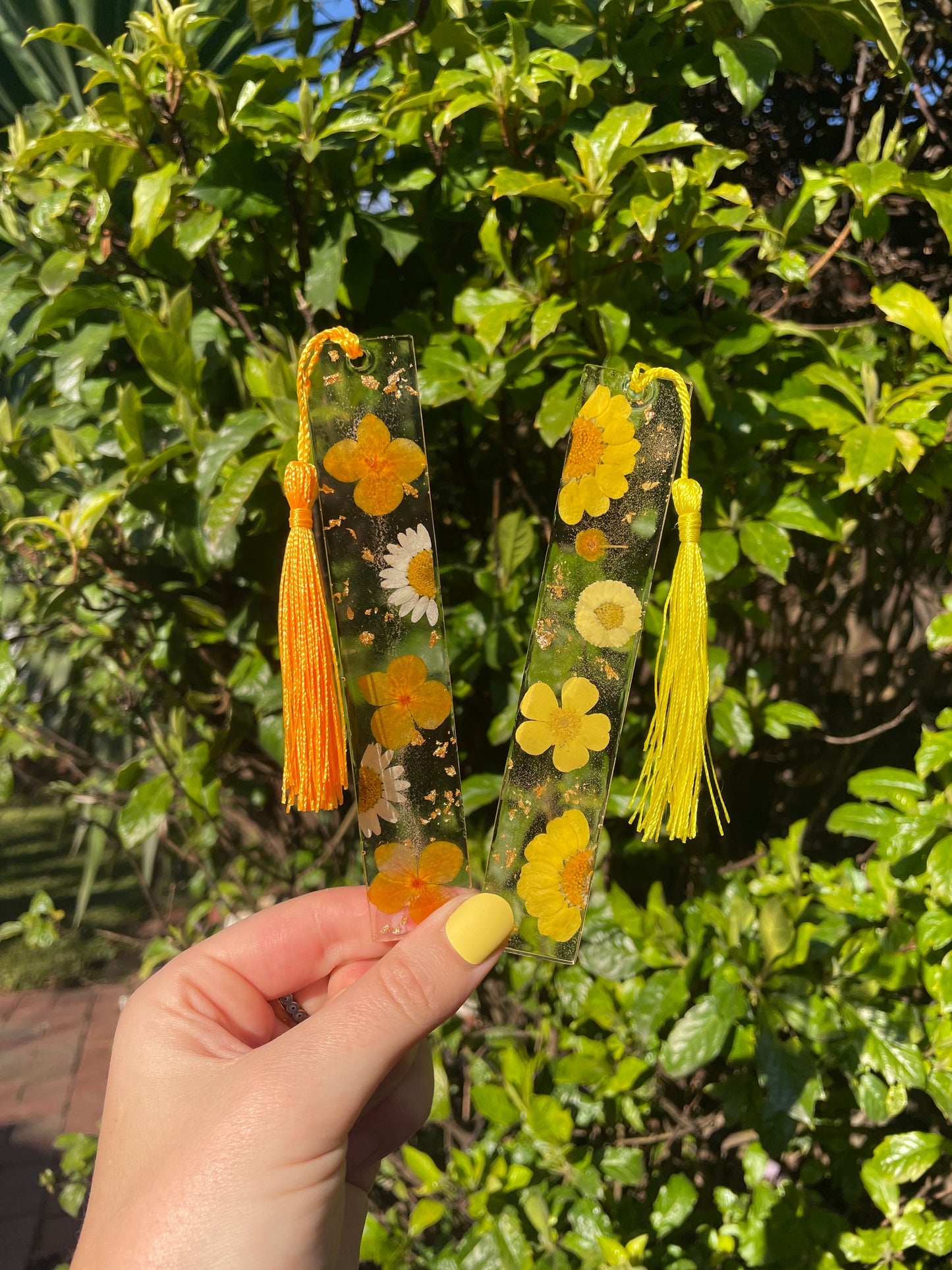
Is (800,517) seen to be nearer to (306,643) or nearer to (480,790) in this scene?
(480,790)

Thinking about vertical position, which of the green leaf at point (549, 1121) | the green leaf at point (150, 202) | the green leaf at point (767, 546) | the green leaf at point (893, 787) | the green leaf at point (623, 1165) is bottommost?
the green leaf at point (623, 1165)

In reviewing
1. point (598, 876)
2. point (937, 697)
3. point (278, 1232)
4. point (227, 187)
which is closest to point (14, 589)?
point (227, 187)

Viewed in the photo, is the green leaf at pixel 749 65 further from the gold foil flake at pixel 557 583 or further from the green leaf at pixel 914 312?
the gold foil flake at pixel 557 583

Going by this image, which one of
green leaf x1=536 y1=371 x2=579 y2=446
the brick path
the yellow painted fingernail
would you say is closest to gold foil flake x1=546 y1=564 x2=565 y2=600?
green leaf x1=536 y1=371 x2=579 y2=446

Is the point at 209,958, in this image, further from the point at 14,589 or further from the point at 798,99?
the point at 798,99

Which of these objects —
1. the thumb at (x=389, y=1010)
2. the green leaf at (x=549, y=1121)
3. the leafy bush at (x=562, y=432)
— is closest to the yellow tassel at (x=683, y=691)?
the thumb at (x=389, y=1010)
